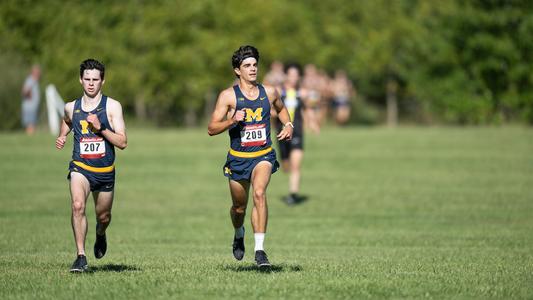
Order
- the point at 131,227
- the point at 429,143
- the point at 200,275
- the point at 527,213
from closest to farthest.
Answer: 1. the point at 200,275
2. the point at 131,227
3. the point at 527,213
4. the point at 429,143

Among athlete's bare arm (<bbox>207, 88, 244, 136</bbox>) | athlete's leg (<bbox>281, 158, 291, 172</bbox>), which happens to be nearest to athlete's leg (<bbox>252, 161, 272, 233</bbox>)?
athlete's bare arm (<bbox>207, 88, 244, 136</bbox>)

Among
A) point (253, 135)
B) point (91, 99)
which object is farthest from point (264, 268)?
point (91, 99)

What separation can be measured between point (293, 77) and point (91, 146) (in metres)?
10.8

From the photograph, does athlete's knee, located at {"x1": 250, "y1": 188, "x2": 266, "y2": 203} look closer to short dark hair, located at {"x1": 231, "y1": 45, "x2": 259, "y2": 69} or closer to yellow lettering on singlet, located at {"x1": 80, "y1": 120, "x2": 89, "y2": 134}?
short dark hair, located at {"x1": 231, "y1": 45, "x2": 259, "y2": 69}

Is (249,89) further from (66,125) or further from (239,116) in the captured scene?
(66,125)

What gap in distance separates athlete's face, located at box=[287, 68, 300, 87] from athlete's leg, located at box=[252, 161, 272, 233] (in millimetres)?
9980

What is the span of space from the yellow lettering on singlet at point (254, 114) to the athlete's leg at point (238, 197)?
77 cm

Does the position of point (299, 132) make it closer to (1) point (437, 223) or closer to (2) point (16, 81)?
(1) point (437, 223)

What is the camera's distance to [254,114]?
12031 millimetres

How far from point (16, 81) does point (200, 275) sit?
116 ft

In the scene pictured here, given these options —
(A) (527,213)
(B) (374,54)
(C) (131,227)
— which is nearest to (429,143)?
(A) (527,213)

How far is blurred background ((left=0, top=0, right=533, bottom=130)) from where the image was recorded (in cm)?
5356

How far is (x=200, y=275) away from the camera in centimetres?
1143

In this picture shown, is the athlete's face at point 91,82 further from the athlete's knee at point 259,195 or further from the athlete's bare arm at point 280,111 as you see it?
the athlete's knee at point 259,195
